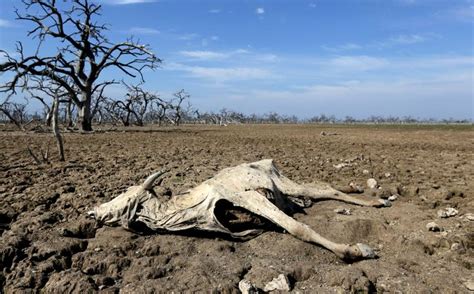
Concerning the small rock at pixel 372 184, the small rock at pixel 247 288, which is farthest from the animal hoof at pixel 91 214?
the small rock at pixel 372 184

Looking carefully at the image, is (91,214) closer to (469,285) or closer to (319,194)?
(319,194)

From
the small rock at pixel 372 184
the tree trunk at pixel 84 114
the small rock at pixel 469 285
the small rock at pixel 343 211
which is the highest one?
the tree trunk at pixel 84 114

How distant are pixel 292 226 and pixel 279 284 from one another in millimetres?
897

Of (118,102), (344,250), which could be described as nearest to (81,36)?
(118,102)

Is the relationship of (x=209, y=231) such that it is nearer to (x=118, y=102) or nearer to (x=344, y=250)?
(x=344, y=250)

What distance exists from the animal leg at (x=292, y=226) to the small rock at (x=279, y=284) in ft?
2.29

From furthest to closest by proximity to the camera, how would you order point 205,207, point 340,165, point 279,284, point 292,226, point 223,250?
point 340,165, point 205,207, point 292,226, point 223,250, point 279,284

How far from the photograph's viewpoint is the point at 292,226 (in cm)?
405

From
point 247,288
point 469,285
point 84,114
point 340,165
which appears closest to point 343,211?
point 469,285

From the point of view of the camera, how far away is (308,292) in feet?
10.4

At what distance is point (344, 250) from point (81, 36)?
2384cm

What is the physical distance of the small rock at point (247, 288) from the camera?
3.12 meters

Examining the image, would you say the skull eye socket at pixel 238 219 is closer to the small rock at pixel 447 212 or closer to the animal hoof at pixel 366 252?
the animal hoof at pixel 366 252

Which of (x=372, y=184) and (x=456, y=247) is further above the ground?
(x=372, y=184)
